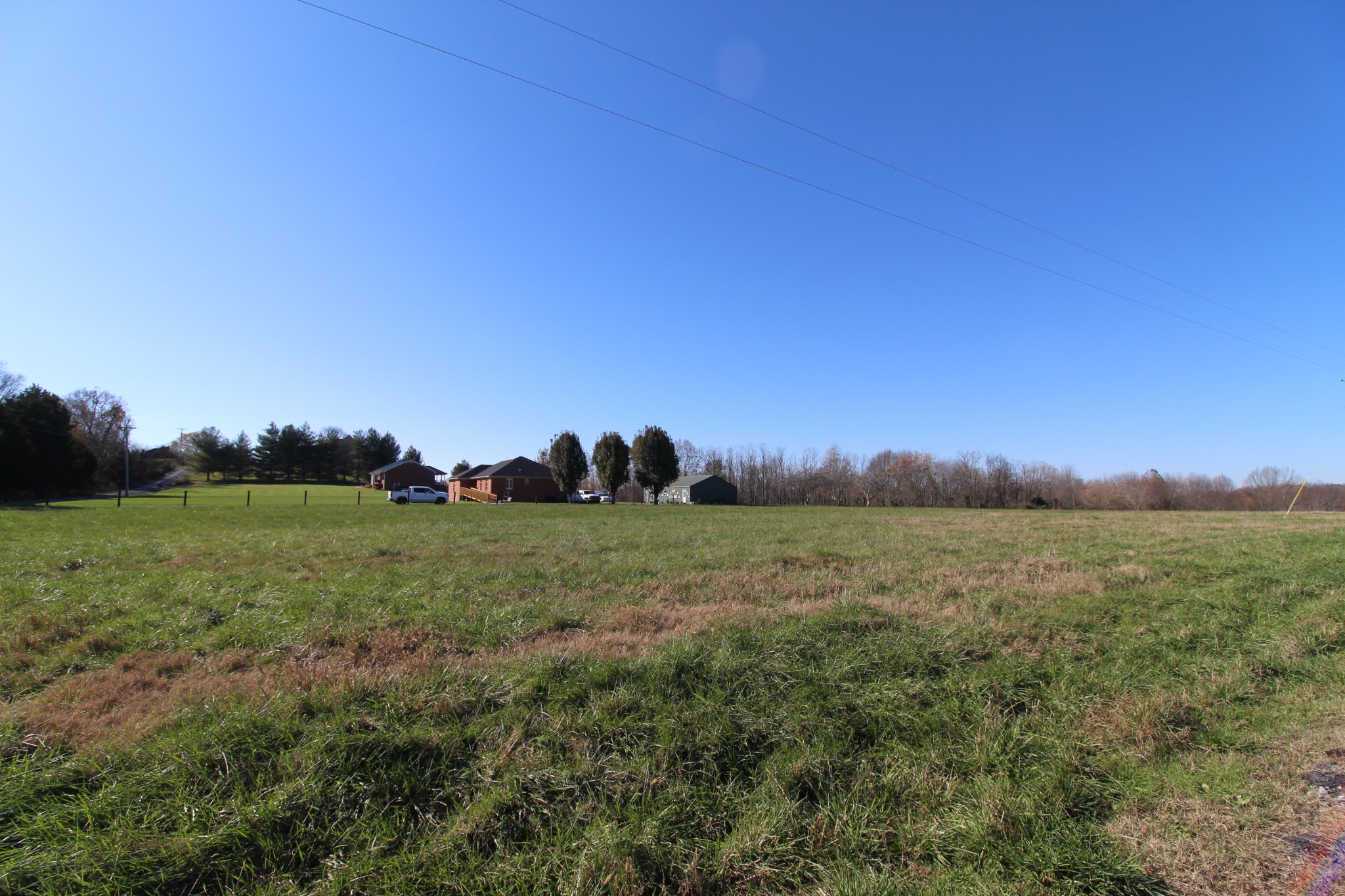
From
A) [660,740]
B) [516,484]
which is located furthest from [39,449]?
[660,740]

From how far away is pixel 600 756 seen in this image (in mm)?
3477

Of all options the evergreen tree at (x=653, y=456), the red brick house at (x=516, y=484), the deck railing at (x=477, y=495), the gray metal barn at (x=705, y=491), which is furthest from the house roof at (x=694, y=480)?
the deck railing at (x=477, y=495)

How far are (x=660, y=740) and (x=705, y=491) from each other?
7963cm

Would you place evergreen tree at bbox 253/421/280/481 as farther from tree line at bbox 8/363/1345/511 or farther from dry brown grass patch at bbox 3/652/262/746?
dry brown grass patch at bbox 3/652/262/746

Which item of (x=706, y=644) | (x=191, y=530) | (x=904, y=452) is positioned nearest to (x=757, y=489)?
(x=904, y=452)

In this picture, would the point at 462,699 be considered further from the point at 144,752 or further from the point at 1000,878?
the point at 1000,878

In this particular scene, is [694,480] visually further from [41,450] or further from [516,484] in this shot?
[41,450]

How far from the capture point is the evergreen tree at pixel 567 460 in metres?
64.6

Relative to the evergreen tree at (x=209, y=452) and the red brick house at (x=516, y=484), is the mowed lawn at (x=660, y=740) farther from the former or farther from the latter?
the evergreen tree at (x=209, y=452)

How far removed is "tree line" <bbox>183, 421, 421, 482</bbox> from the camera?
301ft

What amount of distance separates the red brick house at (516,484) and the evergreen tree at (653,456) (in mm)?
13516

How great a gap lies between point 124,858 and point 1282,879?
17.8 feet

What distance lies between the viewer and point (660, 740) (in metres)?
3.68

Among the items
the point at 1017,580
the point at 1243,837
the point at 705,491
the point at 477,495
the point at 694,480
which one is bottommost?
the point at 1243,837
